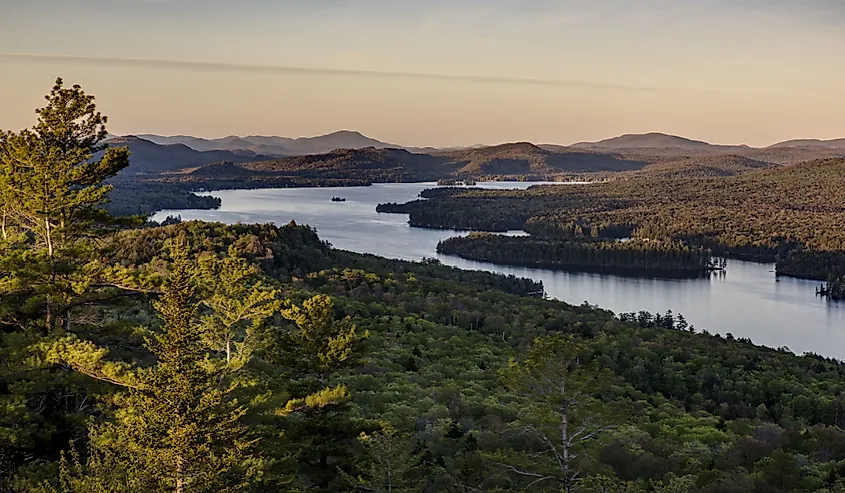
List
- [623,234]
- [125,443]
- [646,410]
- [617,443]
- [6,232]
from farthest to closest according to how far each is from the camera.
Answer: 1. [623,234]
2. [646,410]
3. [617,443]
4. [6,232]
5. [125,443]

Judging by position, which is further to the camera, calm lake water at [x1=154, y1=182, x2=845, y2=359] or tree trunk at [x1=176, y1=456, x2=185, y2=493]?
calm lake water at [x1=154, y1=182, x2=845, y2=359]

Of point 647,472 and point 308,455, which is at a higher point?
point 308,455

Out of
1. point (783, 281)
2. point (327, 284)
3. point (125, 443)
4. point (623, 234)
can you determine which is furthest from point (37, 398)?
point (623, 234)

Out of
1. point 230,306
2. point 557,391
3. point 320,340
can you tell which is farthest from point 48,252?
point 557,391

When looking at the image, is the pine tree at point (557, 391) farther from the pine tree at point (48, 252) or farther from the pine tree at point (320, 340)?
the pine tree at point (48, 252)

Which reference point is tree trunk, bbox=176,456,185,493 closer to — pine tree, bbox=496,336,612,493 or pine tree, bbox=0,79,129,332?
pine tree, bbox=0,79,129,332

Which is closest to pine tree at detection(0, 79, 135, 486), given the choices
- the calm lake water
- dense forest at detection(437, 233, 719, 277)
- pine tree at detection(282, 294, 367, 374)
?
pine tree at detection(282, 294, 367, 374)

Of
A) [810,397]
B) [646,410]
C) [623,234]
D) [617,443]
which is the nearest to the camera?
[617,443]

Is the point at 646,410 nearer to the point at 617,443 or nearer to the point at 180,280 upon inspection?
the point at 617,443
